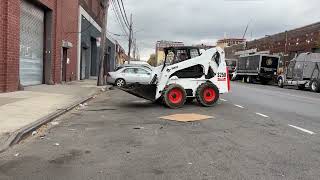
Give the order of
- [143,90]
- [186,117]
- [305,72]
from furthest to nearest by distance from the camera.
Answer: [305,72], [143,90], [186,117]

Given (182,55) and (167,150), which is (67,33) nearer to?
(182,55)

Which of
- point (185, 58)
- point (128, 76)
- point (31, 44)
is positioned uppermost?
point (31, 44)

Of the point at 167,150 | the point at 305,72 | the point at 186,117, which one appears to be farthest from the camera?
the point at 305,72

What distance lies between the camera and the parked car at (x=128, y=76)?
3098 centimetres

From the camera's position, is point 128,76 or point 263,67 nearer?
point 128,76

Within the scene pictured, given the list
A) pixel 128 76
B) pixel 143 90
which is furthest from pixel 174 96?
pixel 128 76

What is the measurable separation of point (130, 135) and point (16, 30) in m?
11.4

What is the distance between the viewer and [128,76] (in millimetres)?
31172

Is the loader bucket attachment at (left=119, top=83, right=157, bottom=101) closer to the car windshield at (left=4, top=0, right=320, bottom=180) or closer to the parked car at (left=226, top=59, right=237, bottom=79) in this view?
the car windshield at (left=4, top=0, right=320, bottom=180)

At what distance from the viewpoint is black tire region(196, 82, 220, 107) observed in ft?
55.3

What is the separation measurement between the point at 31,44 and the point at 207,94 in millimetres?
10831

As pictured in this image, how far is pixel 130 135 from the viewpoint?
1016 centimetres

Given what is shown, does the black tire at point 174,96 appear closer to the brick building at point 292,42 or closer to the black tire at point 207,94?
the black tire at point 207,94

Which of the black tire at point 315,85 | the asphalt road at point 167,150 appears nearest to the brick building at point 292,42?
the black tire at point 315,85
